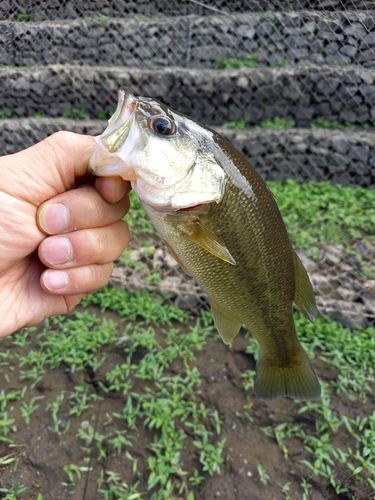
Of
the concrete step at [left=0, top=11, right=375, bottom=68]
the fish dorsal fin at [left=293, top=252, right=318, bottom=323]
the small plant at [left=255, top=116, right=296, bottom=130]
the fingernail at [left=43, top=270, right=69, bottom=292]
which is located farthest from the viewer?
the concrete step at [left=0, top=11, right=375, bottom=68]

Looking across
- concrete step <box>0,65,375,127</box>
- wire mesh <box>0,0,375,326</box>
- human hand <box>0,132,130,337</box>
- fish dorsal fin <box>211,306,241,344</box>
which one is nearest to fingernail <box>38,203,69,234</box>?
human hand <box>0,132,130,337</box>

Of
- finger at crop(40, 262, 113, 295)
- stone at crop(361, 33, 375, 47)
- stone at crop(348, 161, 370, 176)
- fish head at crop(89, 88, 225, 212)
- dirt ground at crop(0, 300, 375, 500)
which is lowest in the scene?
dirt ground at crop(0, 300, 375, 500)

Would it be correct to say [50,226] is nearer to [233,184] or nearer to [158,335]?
[233,184]

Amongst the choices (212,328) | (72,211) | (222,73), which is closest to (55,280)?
(72,211)

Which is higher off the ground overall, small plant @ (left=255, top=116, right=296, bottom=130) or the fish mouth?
the fish mouth

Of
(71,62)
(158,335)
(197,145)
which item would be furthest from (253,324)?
(71,62)

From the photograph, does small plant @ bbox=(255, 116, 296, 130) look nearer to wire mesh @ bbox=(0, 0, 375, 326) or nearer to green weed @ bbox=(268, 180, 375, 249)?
wire mesh @ bbox=(0, 0, 375, 326)
